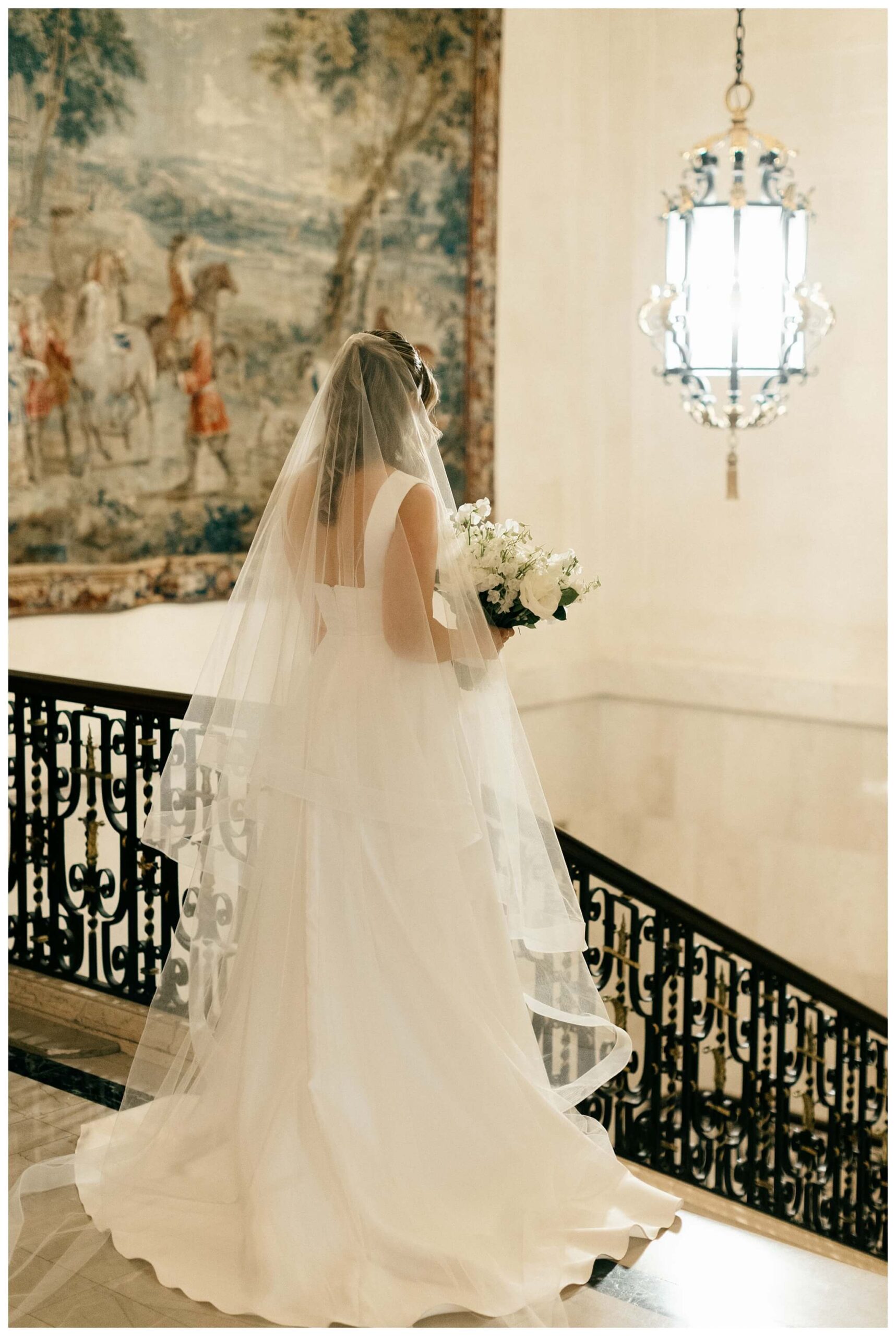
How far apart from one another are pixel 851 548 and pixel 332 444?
258 inches

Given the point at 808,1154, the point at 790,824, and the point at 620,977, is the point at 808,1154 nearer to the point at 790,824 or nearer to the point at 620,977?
the point at 620,977

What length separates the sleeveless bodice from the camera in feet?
10.5

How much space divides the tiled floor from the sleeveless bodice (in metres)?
1.59

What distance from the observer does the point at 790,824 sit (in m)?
9.30

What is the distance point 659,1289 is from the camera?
10.5 feet

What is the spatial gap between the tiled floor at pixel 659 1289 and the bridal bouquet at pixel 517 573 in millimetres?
1634

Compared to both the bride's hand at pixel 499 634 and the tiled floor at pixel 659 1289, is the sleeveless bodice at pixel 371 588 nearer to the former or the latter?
the bride's hand at pixel 499 634

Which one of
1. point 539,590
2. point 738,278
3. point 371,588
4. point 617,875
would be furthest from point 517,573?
point 738,278

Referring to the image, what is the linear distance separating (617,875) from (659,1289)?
132 cm

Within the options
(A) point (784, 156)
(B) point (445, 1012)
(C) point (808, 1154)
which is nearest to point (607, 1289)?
(B) point (445, 1012)

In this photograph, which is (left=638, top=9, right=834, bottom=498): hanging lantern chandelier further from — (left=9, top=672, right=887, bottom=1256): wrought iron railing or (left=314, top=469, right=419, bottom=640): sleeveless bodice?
(left=314, top=469, right=419, bottom=640): sleeveless bodice

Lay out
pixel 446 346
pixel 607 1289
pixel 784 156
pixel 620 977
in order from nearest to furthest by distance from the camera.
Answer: pixel 607 1289
pixel 620 977
pixel 784 156
pixel 446 346

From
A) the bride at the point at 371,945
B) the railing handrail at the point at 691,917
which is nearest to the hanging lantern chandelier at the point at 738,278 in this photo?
the railing handrail at the point at 691,917

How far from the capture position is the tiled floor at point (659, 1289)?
2.97 m
